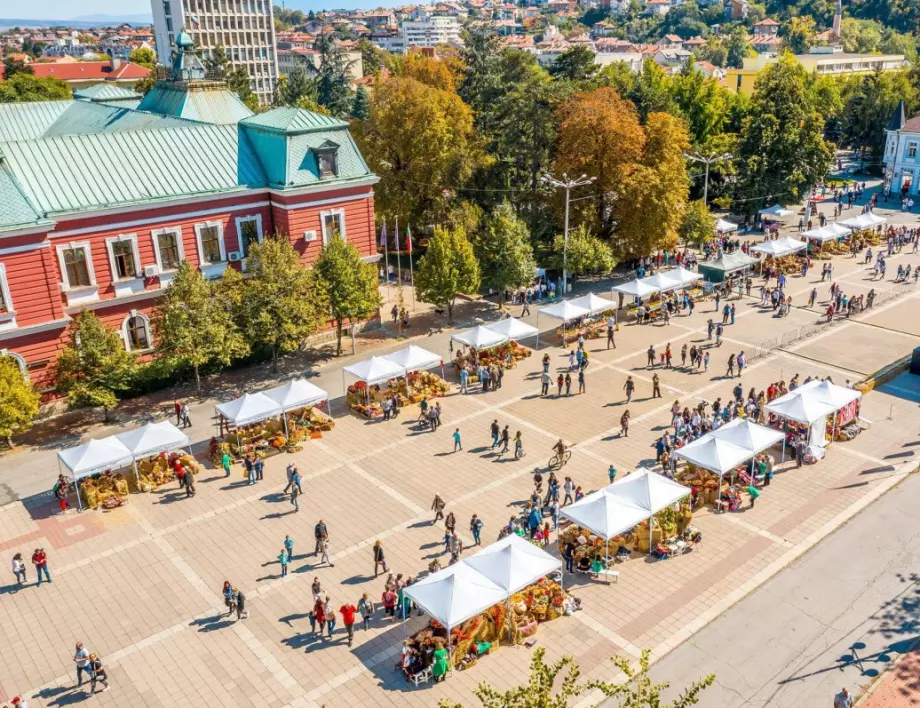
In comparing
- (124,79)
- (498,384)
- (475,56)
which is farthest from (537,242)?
(124,79)

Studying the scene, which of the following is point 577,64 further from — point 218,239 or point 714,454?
point 714,454

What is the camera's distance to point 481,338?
40.3 meters

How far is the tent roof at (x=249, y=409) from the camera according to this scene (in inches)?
1303

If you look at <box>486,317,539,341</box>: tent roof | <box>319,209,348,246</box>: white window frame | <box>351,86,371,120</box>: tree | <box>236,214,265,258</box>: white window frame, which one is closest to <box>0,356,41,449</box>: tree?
<box>236,214,265,258</box>: white window frame

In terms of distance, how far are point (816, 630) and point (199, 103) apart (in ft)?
139

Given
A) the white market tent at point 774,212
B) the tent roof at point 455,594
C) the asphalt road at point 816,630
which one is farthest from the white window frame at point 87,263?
the white market tent at point 774,212

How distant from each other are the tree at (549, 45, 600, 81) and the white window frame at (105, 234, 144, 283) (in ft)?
132

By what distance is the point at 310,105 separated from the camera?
7412 cm

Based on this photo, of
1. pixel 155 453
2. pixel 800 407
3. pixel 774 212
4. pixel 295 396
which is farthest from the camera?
pixel 774 212

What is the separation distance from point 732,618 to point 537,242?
33.6 meters

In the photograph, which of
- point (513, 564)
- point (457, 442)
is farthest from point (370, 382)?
point (513, 564)

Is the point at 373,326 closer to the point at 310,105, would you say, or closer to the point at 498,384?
the point at 498,384

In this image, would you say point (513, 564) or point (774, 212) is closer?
point (513, 564)

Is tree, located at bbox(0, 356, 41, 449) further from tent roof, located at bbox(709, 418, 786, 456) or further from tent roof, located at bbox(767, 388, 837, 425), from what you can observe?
tent roof, located at bbox(767, 388, 837, 425)
